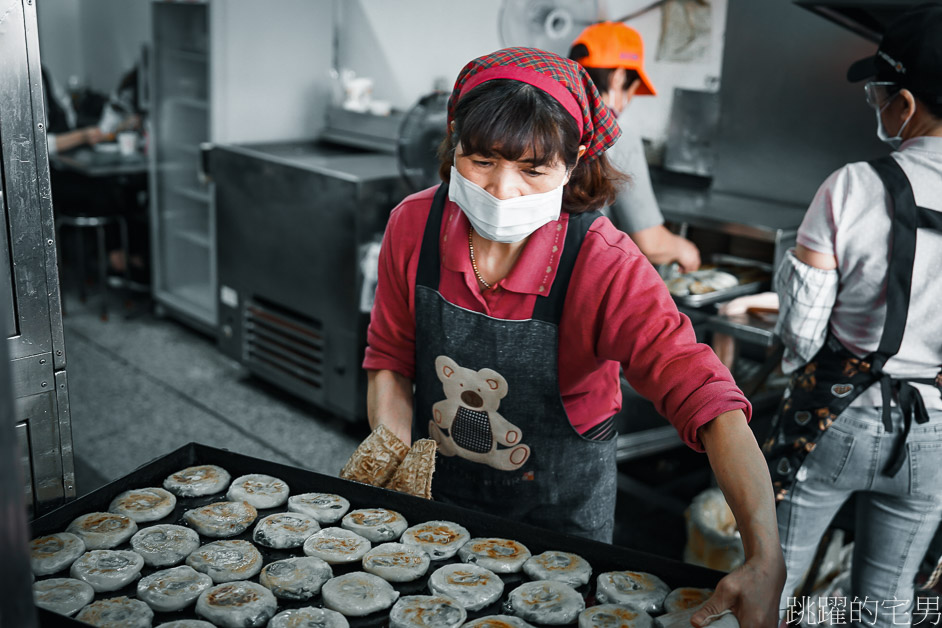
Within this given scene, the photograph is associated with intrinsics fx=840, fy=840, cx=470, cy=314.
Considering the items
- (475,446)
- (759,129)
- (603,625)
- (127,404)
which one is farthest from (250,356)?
(603,625)

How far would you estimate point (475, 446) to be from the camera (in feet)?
5.23

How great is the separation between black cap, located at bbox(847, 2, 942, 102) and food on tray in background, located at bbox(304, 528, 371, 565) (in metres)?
1.42

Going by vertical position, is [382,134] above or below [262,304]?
above

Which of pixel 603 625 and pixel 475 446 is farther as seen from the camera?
pixel 475 446

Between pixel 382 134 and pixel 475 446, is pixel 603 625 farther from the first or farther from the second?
pixel 382 134

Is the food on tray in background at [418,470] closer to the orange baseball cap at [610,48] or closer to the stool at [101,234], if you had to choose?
the orange baseball cap at [610,48]

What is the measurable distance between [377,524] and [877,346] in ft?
3.70

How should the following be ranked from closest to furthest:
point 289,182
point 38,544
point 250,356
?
point 38,544 < point 289,182 < point 250,356

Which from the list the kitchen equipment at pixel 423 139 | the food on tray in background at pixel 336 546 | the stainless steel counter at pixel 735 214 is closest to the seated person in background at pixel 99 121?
the kitchen equipment at pixel 423 139

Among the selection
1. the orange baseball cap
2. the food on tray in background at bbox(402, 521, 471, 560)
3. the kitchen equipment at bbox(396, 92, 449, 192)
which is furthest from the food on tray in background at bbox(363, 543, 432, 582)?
the kitchen equipment at bbox(396, 92, 449, 192)

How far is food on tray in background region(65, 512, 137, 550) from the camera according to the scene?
135cm

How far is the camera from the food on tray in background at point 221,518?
1.43m

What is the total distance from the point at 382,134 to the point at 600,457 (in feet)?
10.3

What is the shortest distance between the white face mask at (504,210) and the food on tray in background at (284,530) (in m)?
0.59
